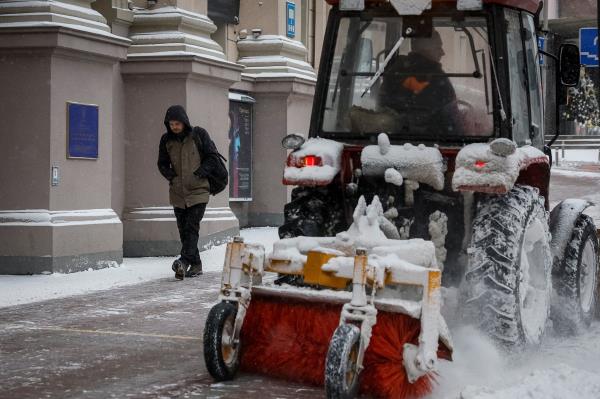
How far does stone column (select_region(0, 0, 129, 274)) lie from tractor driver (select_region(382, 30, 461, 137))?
5.49 m

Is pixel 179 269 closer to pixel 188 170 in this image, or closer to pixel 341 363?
pixel 188 170

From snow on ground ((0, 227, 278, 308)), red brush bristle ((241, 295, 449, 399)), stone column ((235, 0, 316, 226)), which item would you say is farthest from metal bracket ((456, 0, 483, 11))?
stone column ((235, 0, 316, 226))

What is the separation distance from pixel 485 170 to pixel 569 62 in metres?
1.66

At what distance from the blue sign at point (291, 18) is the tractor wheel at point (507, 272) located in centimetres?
1312

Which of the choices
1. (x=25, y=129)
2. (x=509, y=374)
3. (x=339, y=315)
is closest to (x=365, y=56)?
(x=339, y=315)

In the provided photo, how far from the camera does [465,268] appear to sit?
669 centimetres

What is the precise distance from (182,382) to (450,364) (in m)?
1.48

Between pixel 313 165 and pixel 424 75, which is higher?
pixel 424 75

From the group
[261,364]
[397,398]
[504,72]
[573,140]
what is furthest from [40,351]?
[573,140]

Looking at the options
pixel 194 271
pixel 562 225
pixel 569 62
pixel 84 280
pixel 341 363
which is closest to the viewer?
pixel 341 363

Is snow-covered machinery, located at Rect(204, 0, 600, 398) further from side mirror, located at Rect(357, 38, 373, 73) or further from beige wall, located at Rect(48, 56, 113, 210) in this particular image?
beige wall, located at Rect(48, 56, 113, 210)

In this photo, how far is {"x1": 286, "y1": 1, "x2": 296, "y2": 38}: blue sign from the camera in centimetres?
1947

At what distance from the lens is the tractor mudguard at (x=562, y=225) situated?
7.75m

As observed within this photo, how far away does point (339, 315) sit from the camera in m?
5.78
